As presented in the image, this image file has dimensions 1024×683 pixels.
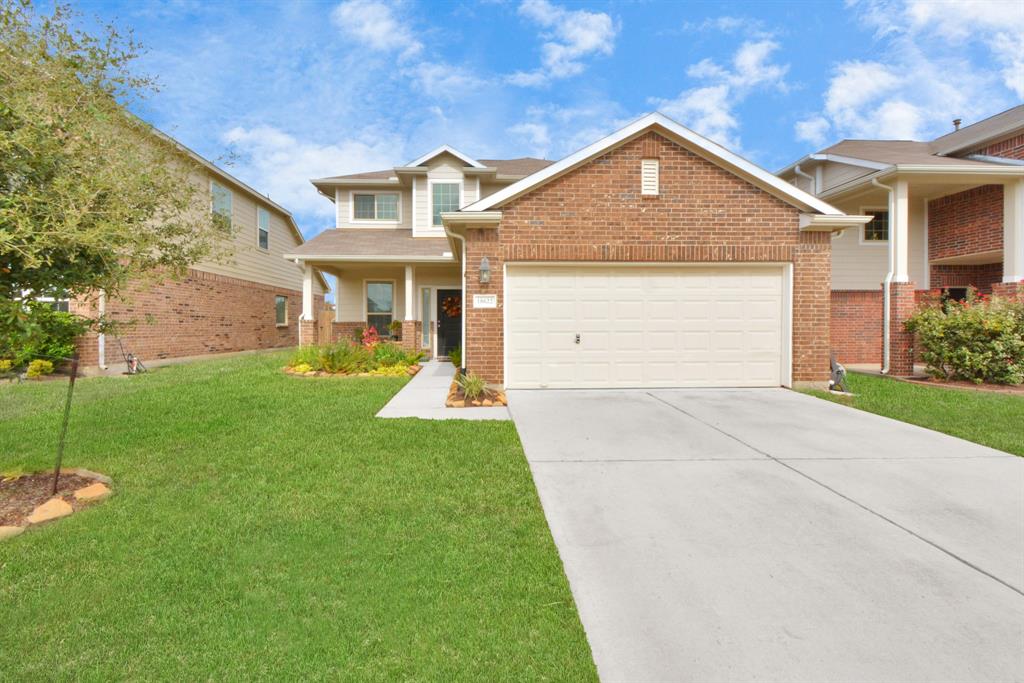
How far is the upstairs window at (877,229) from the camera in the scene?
13766 mm

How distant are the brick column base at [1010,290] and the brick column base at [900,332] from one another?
2074 mm

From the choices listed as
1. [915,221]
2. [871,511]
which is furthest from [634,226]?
[915,221]

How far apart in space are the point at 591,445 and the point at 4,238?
508 cm

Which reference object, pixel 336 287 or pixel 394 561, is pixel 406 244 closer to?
pixel 336 287

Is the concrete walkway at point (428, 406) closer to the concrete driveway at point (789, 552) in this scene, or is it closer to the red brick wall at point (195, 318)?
the concrete driveway at point (789, 552)

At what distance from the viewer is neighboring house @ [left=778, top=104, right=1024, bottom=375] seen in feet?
36.3

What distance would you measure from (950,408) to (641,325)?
482 cm

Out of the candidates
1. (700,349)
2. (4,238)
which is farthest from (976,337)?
(4,238)

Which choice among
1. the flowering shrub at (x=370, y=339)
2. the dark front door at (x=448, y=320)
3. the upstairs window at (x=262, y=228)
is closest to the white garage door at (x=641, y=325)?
the flowering shrub at (x=370, y=339)

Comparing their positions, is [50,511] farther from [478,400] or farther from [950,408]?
[950,408]

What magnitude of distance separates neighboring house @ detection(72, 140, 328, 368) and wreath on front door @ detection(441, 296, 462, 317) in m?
3.88

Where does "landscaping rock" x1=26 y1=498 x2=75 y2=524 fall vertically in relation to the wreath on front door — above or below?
below

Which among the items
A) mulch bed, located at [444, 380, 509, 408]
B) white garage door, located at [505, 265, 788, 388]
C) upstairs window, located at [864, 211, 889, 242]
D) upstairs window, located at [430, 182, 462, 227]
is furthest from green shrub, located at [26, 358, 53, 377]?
upstairs window, located at [864, 211, 889, 242]

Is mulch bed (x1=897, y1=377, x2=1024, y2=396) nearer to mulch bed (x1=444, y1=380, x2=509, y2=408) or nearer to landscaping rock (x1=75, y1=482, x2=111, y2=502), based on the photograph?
mulch bed (x1=444, y1=380, x2=509, y2=408)
